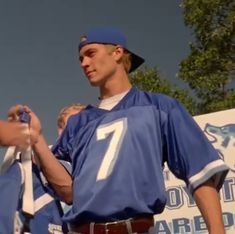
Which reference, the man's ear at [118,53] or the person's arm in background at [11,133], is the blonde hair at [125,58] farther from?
the person's arm in background at [11,133]

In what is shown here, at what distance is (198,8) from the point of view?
48.2 feet

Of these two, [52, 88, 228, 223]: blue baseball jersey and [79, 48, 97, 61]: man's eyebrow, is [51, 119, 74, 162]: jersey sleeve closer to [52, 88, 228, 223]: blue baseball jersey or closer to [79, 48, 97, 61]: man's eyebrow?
[52, 88, 228, 223]: blue baseball jersey

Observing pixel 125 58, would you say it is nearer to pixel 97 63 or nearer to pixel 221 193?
pixel 97 63

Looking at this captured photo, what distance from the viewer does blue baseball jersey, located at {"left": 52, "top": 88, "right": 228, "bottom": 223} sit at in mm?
2088

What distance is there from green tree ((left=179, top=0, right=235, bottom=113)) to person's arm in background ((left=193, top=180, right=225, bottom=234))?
39.9 feet

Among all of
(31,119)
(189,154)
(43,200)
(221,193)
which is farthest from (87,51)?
(221,193)

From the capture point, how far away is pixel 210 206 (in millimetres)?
2092

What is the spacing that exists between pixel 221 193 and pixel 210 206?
10.6 ft

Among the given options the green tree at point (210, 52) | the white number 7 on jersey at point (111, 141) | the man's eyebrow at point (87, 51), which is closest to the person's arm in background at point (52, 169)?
the white number 7 on jersey at point (111, 141)

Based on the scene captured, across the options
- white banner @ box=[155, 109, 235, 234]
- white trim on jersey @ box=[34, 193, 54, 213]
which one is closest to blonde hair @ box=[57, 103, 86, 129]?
white trim on jersey @ box=[34, 193, 54, 213]

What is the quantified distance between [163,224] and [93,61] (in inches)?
133

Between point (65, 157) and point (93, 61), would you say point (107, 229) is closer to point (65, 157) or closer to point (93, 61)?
point (65, 157)

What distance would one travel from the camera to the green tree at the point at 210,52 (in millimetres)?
14422

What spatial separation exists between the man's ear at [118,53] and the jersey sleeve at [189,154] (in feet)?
1.14
